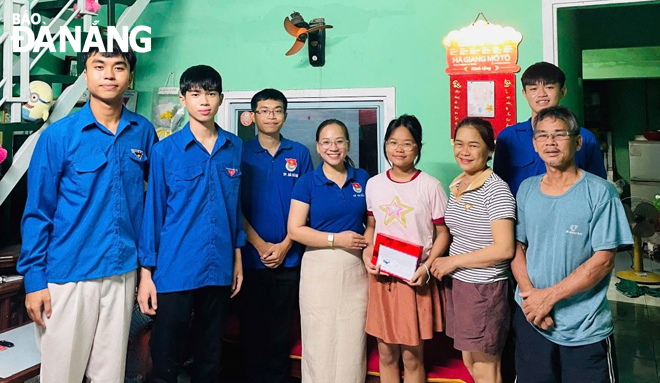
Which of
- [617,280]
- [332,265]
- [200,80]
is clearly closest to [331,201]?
[332,265]

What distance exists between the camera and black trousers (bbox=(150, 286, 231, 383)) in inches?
80.7

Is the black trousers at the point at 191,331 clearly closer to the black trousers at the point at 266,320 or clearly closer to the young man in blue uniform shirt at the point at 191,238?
the young man in blue uniform shirt at the point at 191,238

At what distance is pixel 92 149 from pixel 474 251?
147cm

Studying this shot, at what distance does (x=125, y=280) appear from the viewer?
2.04 meters

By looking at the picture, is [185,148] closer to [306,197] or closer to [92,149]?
[92,149]

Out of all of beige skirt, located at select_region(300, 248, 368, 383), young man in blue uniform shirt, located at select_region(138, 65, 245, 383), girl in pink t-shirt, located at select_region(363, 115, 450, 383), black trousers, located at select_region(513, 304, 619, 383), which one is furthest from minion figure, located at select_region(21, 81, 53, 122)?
black trousers, located at select_region(513, 304, 619, 383)

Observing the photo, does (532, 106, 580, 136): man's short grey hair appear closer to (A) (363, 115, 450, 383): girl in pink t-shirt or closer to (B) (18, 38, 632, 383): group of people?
(B) (18, 38, 632, 383): group of people

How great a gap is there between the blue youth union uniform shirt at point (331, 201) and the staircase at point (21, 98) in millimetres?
1555

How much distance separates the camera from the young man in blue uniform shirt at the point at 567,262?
5.74 feet

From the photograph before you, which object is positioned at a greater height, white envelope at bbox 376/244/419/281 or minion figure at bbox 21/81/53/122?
A: minion figure at bbox 21/81/53/122

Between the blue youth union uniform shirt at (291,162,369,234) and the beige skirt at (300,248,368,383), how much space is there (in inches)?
4.4

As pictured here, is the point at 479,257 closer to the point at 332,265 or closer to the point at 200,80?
the point at 332,265

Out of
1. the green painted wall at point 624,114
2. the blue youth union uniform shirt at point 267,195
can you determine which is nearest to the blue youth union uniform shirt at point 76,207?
the blue youth union uniform shirt at point 267,195

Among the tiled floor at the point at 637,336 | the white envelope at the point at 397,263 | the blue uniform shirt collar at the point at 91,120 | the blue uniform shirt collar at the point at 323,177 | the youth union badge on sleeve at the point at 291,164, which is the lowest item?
the tiled floor at the point at 637,336
